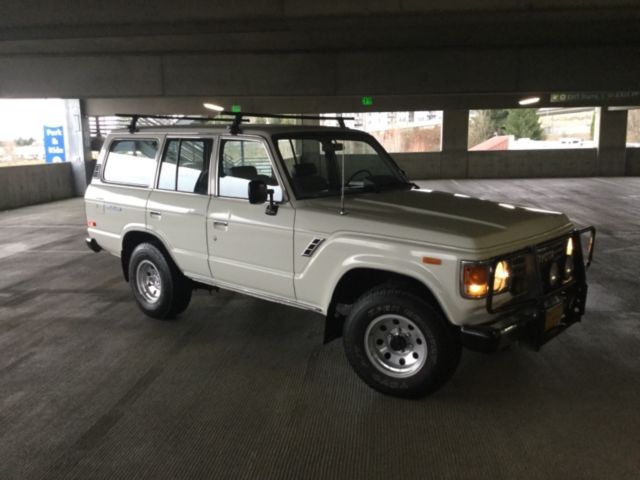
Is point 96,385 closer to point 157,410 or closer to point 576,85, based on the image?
point 157,410

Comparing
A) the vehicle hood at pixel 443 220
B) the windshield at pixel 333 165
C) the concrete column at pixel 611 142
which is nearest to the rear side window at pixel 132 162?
the windshield at pixel 333 165

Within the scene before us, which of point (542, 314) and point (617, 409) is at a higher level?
point (542, 314)

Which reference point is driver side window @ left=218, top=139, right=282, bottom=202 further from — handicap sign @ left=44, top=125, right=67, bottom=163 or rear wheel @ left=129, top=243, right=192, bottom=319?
handicap sign @ left=44, top=125, right=67, bottom=163

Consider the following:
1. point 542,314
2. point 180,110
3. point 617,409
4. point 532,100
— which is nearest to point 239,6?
point 542,314

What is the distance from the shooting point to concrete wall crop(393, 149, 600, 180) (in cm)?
2762

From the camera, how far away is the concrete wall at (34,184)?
1755 cm

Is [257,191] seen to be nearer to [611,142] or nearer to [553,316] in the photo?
[553,316]

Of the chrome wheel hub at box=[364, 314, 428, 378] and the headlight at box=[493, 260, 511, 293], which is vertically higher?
the headlight at box=[493, 260, 511, 293]

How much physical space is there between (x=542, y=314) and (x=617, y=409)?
923 mm

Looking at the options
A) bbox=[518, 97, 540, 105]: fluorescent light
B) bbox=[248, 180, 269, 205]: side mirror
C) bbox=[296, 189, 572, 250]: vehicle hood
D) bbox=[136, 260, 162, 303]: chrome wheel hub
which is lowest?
bbox=[136, 260, 162, 303]: chrome wheel hub

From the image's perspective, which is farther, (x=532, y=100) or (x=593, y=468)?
(x=532, y=100)

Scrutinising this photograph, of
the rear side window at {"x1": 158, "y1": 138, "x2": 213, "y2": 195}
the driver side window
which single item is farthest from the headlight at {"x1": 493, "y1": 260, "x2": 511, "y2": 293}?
the rear side window at {"x1": 158, "y1": 138, "x2": 213, "y2": 195}

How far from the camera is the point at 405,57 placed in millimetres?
12562

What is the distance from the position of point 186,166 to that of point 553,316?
3602mm
